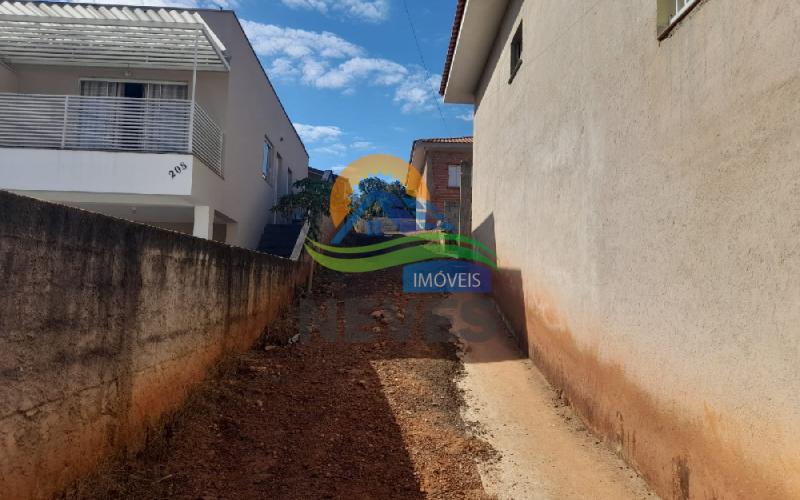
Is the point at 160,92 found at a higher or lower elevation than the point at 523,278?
higher

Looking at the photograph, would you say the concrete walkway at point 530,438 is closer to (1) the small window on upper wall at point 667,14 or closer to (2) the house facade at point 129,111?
(1) the small window on upper wall at point 667,14

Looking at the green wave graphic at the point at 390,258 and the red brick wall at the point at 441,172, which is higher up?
the red brick wall at the point at 441,172

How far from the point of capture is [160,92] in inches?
404

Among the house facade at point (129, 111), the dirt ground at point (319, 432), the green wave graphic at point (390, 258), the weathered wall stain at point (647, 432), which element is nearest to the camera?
the weathered wall stain at point (647, 432)

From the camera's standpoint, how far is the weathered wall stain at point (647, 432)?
242 centimetres

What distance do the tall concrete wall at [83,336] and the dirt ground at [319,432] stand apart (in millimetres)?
249

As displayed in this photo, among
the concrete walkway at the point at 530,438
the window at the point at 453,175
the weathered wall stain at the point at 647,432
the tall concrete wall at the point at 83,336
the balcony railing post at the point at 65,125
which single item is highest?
the window at the point at 453,175

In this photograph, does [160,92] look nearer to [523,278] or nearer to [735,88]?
[523,278]

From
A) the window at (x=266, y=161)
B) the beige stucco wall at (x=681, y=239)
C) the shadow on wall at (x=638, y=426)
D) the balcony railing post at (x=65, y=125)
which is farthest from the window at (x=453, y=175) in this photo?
the beige stucco wall at (x=681, y=239)

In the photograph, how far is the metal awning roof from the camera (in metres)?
8.16

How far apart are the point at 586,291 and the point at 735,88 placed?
220 centimetres

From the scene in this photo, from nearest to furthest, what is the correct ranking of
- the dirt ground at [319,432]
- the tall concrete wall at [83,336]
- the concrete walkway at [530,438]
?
the tall concrete wall at [83,336], the dirt ground at [319,432], the concrete walkway at [530,438]

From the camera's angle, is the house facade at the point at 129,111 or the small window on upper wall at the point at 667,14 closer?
the small window on upper wall at the point at 667,14

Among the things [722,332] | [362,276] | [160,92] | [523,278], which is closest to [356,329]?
[523,278]
